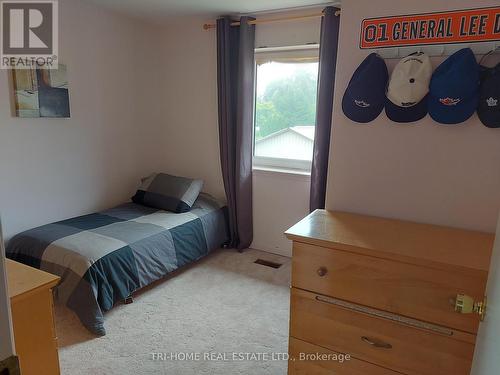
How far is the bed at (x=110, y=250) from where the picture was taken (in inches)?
86.6

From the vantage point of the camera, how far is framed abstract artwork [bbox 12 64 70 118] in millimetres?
2582

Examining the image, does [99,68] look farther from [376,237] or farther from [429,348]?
[429,348]

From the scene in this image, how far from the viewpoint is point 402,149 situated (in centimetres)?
161

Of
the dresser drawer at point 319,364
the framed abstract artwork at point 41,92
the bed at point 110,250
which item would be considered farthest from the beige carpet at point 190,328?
the framed abstract artwork at point 41,92

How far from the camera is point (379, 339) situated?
132cm

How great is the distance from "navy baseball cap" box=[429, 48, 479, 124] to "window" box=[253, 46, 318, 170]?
5.39ft

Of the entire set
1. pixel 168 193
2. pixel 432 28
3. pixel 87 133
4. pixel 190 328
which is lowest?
pixel 190 328

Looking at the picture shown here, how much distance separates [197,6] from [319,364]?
278cm

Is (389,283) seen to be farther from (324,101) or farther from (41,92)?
(41,92)

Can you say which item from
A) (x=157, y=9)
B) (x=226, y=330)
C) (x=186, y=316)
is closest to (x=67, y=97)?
(x=157, y=9)

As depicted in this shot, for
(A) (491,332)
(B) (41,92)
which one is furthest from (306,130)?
(A) (491,332)

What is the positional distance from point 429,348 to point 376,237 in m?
0.43

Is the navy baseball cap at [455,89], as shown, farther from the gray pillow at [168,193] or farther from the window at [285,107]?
the gray pillow at [168,193]

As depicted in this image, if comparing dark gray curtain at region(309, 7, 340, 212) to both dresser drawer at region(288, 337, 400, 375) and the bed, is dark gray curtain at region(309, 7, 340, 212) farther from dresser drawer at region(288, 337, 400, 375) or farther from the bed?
dresser drawer at region(288, 337, 400, 375)
